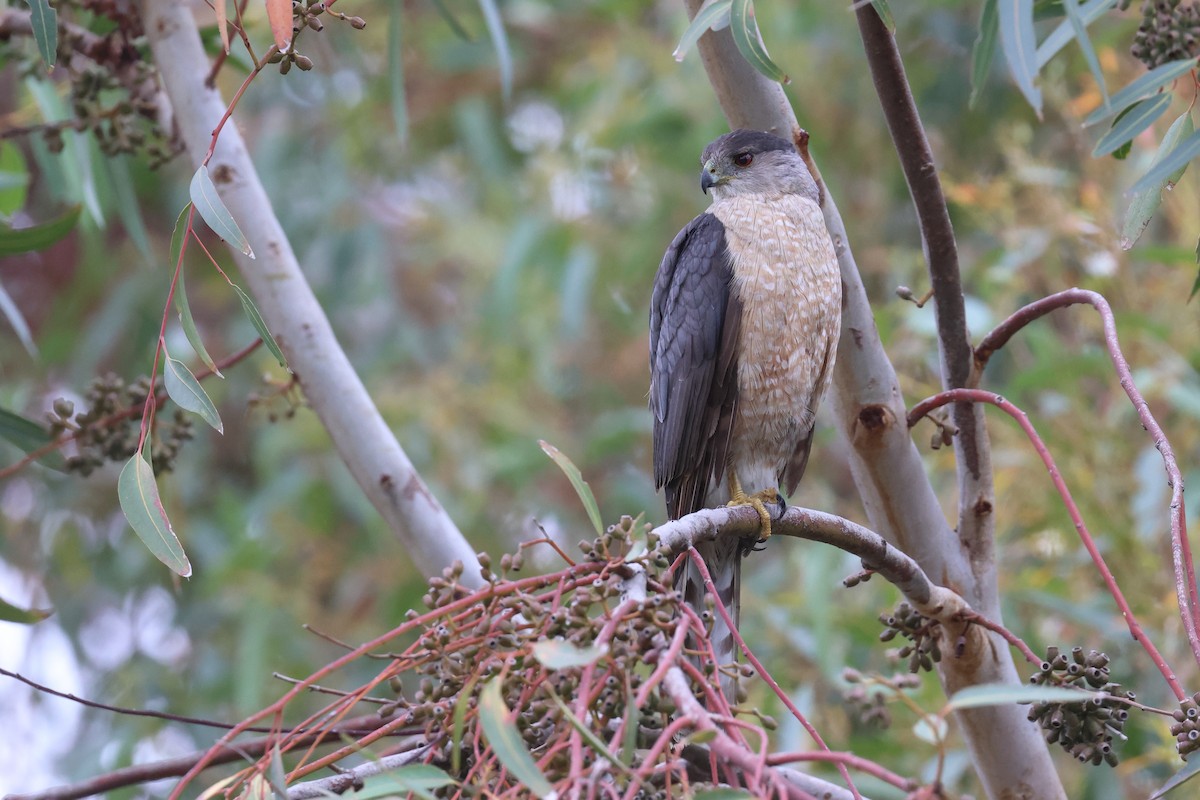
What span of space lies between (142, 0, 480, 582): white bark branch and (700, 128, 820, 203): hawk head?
1.28 metres

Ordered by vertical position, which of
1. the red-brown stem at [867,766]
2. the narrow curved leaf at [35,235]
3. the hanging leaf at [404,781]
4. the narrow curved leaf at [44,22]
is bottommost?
the red-brown stem at [867,766]

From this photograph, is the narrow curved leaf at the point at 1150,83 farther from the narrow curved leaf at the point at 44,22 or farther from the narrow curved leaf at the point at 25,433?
the narrow curved leaf at the point at 25,433

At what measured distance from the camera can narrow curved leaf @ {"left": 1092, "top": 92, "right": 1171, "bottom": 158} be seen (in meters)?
2.02

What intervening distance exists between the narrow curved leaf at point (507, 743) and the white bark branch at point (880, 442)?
1540 mm

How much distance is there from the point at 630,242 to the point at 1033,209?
2.21 metres

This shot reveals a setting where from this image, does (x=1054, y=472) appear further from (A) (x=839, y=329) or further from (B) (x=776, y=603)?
(B) (x=776, y=603)

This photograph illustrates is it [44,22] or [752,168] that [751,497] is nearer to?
[752,168]

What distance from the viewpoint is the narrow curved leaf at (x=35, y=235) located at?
305 cm

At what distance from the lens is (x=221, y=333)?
7531 millimetres

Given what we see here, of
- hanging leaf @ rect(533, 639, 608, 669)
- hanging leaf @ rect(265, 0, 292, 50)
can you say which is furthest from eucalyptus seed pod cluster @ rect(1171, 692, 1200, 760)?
hanging leaf @ rect(265, 0, 292, 50)

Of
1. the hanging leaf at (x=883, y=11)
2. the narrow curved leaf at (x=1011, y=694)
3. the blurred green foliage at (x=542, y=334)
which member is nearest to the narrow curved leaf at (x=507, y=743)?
the narrow curved leaf at (x=1011, y=694)

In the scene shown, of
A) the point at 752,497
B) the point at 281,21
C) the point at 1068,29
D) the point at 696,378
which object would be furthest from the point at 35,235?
the point at 1068,29

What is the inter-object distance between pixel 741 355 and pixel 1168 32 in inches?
53.1

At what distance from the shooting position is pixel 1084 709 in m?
2.04
